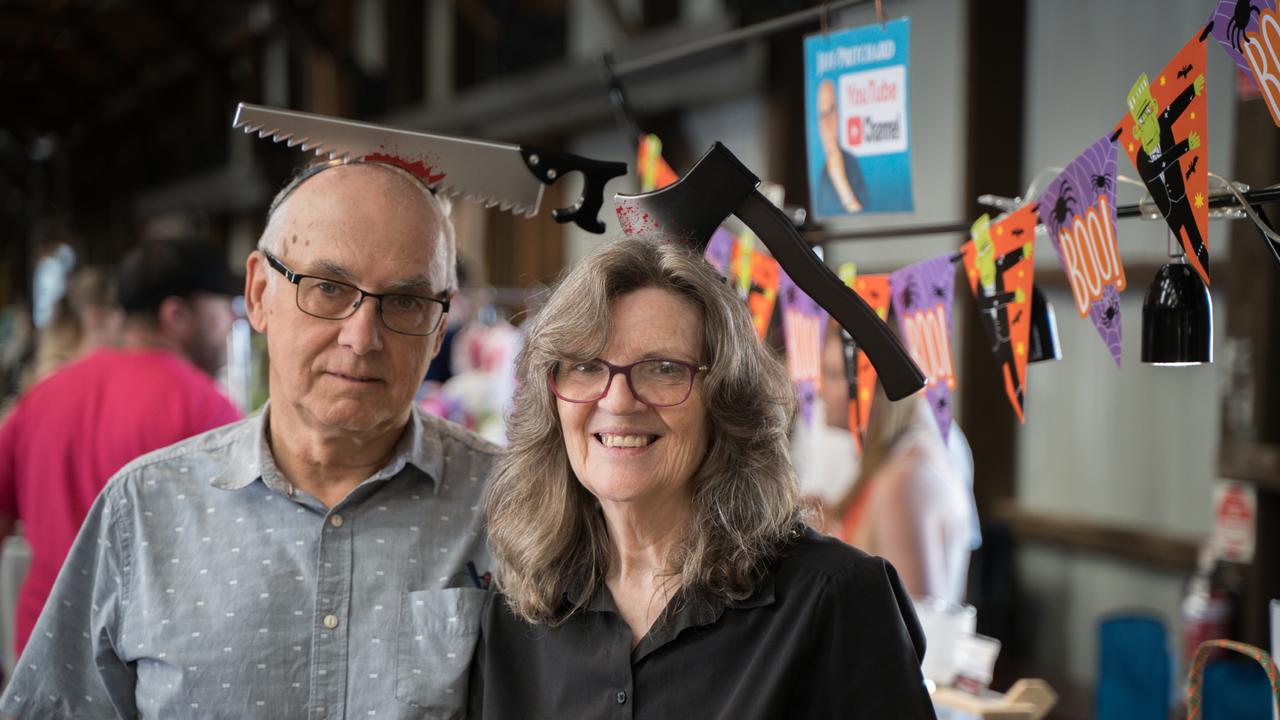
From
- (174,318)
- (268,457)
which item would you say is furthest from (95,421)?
(268,457)

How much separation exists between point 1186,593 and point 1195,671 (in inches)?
98.3

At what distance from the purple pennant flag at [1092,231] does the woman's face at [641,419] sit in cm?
55

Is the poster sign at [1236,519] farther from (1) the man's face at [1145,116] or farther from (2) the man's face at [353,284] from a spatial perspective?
(2) the man's face at [353,284]

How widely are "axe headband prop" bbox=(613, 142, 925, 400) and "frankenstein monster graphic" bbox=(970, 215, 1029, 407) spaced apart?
35 centimetres

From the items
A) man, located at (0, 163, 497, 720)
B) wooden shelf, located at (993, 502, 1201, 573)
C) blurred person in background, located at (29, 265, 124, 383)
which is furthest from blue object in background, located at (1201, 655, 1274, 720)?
blurred person in background, located at (29, 265, 124, 383)

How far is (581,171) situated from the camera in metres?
1.91

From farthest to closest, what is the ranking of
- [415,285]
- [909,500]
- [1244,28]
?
[909,500] < [415,285] < [1244,28]

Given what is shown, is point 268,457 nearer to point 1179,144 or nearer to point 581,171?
point 581,171

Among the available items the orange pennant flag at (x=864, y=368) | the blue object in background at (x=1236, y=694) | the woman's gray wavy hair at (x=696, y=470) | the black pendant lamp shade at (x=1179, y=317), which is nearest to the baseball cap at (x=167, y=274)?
the woman's gray wavy hair at (x=696, y=470)

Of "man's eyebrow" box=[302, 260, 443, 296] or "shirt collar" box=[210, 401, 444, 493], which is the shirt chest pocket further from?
"man's eyebrow" box=[302, 260, 443, 296]

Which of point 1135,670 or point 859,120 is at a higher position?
point 859,120

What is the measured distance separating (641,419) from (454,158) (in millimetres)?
633

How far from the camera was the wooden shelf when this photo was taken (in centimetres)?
378

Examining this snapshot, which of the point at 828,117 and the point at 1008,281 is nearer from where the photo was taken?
the point at 1008,281
